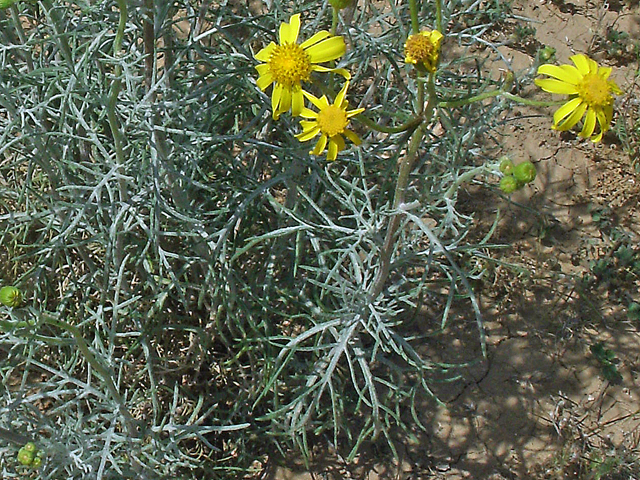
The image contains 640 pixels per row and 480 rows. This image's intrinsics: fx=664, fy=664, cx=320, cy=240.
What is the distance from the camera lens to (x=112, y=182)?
2.30 metres

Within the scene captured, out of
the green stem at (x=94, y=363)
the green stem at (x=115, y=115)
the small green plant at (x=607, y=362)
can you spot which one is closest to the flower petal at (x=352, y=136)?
the green stem at (x=115, y=115)

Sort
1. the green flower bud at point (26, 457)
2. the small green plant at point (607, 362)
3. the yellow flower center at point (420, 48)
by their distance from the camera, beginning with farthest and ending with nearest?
the small green plant at point (607, 362) → the green flower bud at point (26, 457) → the yellow flower center at point (420, 48)

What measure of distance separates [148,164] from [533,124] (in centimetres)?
238

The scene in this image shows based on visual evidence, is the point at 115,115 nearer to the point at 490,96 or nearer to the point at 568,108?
the point at 490,96

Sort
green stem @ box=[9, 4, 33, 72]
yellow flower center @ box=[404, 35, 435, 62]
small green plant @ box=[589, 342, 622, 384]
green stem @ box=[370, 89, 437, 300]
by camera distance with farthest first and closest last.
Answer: small green plant @ box=[589, 342, 622, 384], green stem @ box=[9, 4, 33, 72], green stem @ box=[370, 89, 437, 300], yellow flower center @ box=[404, 35, 435, 62]

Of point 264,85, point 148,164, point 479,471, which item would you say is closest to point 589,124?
point 264,85

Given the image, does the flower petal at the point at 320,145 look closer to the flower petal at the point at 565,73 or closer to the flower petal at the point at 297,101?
the flower petal at the point at 297,101

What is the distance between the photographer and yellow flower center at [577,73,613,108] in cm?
155

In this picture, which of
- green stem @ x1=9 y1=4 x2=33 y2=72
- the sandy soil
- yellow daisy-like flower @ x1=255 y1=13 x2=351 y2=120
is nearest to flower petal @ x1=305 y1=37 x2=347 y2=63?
yellow daisy-like flower @ x1=255 y1=13 x2=351 y2=120

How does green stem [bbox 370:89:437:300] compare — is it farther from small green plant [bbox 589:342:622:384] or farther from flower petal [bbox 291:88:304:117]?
small green plant [bbox 589:342:622:384]

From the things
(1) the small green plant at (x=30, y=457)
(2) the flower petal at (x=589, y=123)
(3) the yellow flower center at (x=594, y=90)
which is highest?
(3) the yellow flower center at (x=594, y=90)

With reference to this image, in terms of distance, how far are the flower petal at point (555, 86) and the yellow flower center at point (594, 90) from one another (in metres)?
0.02

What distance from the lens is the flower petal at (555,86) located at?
1.53 m

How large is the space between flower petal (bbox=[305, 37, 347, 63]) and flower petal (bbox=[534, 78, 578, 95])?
48 centimetres
